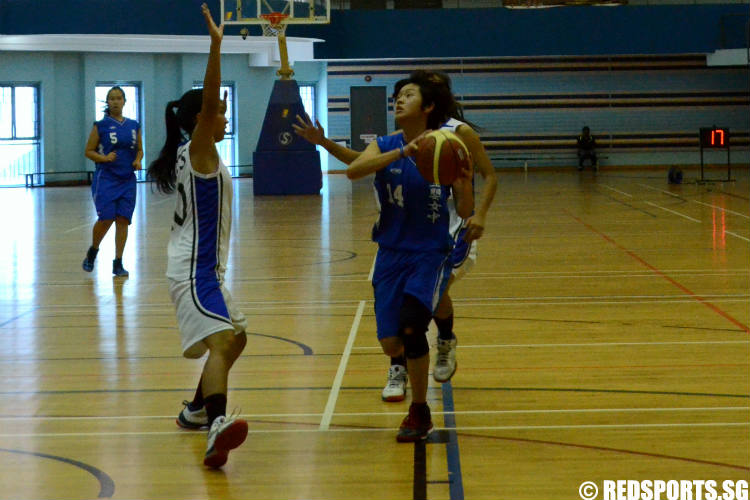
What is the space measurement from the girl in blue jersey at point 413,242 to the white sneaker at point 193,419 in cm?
A: 88

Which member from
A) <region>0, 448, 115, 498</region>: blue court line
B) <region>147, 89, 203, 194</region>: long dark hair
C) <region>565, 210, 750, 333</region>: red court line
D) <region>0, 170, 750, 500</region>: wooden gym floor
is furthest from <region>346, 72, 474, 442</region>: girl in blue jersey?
<region>565, 210, 750, 333</region>: red court line

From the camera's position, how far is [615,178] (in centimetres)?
2556

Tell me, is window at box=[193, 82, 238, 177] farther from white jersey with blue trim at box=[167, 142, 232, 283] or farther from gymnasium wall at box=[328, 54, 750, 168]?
white jersey with blue trim at box=[167, 142, 232, 283]

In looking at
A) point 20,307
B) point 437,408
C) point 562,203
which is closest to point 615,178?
point 562,203

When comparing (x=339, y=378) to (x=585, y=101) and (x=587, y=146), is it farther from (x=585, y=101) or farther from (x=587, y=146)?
(x=585, y=101)

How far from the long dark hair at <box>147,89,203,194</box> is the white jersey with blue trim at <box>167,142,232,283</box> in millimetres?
75

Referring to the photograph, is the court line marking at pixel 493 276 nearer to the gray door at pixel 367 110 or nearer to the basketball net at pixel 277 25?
the basketball net at pixel 277 25

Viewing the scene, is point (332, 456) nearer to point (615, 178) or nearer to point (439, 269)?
point (439, 269)

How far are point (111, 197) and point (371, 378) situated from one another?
5003 mm

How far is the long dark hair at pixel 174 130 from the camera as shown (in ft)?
14.5

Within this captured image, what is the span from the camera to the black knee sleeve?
4.51 meters

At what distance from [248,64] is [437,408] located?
2250 cm

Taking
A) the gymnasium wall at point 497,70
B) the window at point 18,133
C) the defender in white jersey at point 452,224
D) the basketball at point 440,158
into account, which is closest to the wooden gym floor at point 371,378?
the defender in white jersey at point 452,224

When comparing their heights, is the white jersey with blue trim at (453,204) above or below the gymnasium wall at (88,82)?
below
